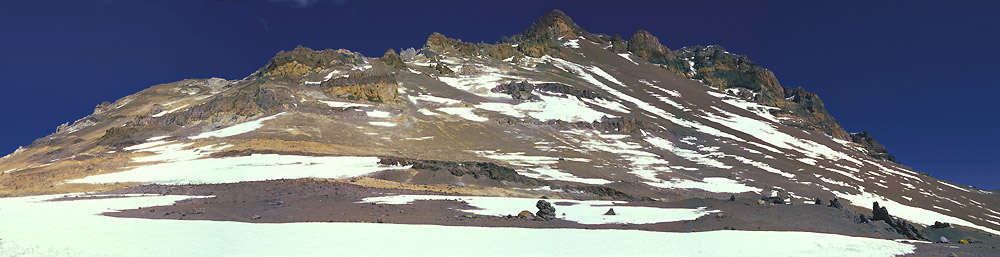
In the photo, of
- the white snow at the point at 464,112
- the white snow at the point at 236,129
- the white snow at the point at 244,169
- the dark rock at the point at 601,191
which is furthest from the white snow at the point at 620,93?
the white snow at the point at 244,169

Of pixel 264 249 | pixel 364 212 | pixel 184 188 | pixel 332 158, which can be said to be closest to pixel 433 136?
pixel 332 158

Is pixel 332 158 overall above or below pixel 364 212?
above

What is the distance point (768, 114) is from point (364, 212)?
13535 centimetres

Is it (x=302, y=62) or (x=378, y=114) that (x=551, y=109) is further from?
(x=302, y=62)

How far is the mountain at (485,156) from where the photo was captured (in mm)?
26500

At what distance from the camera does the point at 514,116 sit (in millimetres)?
96812

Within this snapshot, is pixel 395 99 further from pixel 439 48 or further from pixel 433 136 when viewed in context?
pixel 439 48

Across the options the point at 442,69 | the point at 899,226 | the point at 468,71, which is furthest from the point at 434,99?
the point at 899,226

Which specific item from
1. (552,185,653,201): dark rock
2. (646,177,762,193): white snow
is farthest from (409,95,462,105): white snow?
(552,185,653,201): dark rock

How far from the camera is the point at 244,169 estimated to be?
151 ft

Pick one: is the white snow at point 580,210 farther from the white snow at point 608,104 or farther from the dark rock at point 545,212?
the white snow at point 608,104

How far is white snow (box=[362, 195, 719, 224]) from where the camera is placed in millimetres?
25859

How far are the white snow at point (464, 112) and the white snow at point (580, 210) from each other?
5719 cm

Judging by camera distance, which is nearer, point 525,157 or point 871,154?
point 525,157
